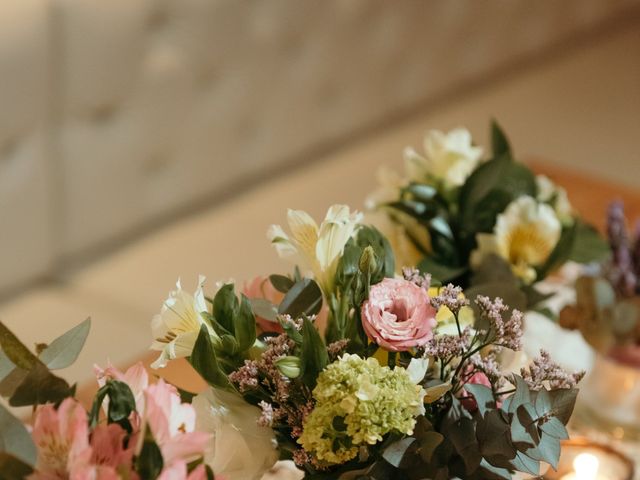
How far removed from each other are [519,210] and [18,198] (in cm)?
103

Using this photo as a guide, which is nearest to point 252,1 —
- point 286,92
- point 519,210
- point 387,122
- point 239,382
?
point 286,92

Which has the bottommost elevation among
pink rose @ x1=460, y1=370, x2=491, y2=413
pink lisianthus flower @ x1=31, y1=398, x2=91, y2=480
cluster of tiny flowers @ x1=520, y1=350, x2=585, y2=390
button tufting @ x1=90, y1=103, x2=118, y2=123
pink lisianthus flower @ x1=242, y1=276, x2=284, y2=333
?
button tufting @ x1=90, y1=103, x2=118, y2=123

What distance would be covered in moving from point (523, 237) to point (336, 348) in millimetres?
483

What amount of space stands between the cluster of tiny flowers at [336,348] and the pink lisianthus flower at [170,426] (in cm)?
13

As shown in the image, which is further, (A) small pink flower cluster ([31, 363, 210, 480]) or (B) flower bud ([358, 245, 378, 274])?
(B) flower bud ([358, 245, 378, 274])

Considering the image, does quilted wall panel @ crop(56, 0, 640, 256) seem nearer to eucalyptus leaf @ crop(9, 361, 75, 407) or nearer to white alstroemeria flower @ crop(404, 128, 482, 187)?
white alstroemeria flower @ crop(404, 128, 482, 187)

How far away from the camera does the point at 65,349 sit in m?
0.66

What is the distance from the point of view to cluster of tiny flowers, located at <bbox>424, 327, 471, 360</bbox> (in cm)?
71

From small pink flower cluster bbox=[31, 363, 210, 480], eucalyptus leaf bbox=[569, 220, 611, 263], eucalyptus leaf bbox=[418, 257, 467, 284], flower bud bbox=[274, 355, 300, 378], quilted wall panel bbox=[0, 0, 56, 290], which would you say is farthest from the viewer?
quilted wall panel bbox=[0, 0, 56, 290]

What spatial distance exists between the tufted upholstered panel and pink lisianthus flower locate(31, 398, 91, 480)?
4.04 feet

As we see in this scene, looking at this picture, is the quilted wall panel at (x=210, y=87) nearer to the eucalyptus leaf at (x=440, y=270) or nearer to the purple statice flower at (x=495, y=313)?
the eucalyptus leaf at (x=440, y=270)

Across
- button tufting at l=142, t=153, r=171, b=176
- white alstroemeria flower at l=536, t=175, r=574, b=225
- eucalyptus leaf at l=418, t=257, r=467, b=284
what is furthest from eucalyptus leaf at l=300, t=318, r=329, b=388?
button tufting at l=142, t=153, r=171, b=176

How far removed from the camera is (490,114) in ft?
8.96

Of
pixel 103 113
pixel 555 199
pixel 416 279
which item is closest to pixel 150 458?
pixel 416 279
